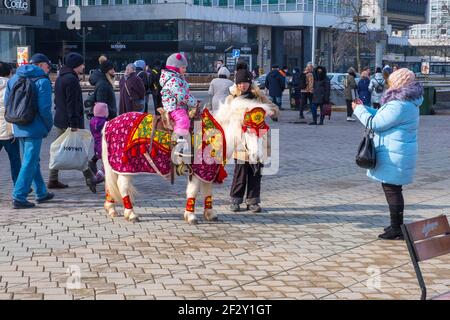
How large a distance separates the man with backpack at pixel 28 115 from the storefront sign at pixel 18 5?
58.2 metres

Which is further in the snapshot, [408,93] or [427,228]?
[408,93]

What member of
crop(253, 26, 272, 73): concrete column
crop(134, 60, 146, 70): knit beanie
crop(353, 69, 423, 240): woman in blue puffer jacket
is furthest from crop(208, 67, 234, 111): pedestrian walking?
crop(253, 26, 272, 73): concrete column

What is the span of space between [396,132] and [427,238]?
10.5 ft

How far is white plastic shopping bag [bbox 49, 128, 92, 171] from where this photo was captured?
10.5m

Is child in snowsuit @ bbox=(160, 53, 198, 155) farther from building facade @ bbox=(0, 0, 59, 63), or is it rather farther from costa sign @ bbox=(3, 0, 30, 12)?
costa sign @ bbox=(3, 0, 30, 12)

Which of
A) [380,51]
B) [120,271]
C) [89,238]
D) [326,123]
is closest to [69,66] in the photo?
[89,238]

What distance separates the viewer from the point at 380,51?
37781mm

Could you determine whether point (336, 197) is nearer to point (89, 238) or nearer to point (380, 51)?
point (89, 238)

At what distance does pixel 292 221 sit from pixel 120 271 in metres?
2.97

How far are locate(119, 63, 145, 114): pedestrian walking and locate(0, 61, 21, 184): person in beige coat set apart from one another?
359cm

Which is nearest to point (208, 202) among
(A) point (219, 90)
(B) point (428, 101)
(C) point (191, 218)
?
(C) point (191, 218)

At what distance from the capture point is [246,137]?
9141mm

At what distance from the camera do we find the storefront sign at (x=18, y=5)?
64975 mm

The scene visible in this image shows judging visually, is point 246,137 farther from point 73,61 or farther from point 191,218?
point 73,61
